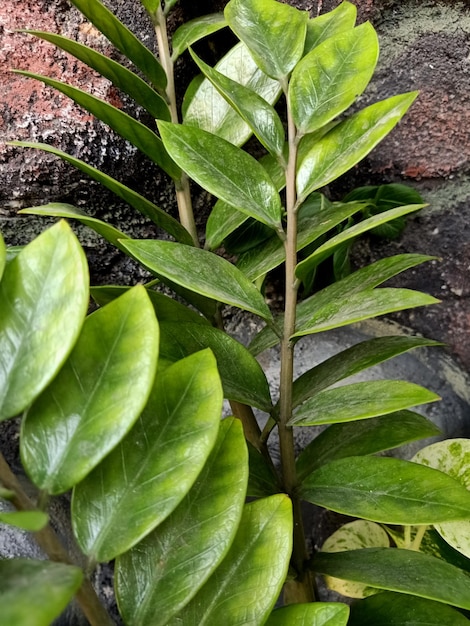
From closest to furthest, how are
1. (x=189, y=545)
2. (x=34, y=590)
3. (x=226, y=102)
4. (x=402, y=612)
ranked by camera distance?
(x=34, y=590)
(x=189, y=545)
(x=402, y=612)
(x=226, y=102)

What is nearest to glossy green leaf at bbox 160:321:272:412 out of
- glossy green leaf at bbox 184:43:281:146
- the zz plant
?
the zz plant

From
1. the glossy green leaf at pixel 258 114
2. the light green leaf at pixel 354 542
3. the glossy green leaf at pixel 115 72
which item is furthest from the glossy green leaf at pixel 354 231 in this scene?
the light green leaf at pixel 354 542

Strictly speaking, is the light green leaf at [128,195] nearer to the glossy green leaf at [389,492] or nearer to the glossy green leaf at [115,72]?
the glossy green leaf at [115,72]

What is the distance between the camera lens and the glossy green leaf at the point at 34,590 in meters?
0.24

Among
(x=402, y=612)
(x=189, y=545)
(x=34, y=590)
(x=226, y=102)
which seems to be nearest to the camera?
(x=34, y=590)

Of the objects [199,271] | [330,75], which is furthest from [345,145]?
[199,271]

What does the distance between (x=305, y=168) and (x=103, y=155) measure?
0.93 ft

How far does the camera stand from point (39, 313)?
321mm

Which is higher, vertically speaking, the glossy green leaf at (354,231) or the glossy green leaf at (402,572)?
the glossy green leaf at (354,231)

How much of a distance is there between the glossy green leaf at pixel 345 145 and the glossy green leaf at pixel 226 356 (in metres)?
0.14

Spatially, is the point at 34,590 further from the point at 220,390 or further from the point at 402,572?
the point at 402,572

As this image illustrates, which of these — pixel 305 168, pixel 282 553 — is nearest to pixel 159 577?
pixel 282 553

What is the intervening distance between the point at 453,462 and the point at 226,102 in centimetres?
46

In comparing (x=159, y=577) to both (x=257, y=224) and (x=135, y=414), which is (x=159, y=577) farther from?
(x=257, y=224)
